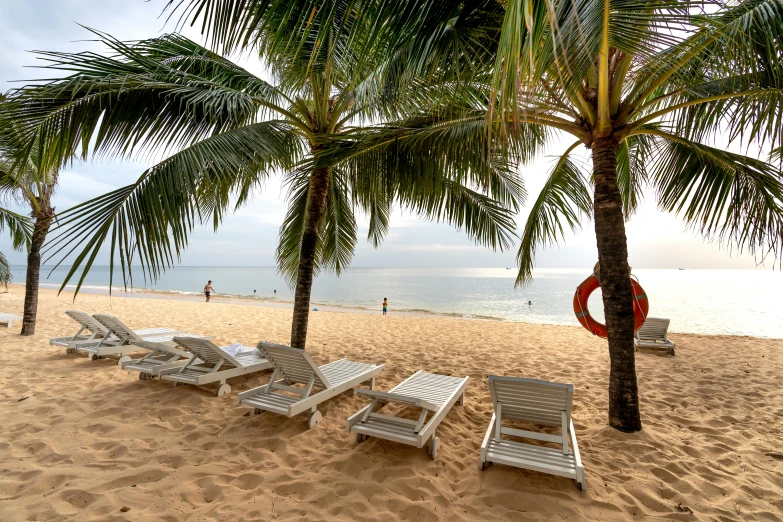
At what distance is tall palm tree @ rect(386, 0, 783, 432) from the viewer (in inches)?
84.6

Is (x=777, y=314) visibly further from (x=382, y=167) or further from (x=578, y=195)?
(x=382, y=167)

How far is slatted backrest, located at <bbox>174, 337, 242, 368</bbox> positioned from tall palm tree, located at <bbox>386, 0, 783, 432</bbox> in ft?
12.1

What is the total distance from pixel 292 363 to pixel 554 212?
4581mm

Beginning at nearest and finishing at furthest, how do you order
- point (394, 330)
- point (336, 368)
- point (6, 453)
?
1. point (6, 453)
2. point (336, 368)
3. point (394, 330)

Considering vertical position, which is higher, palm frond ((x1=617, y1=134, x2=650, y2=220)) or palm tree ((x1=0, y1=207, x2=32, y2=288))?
palm frond ((x1=617, y1=134, x2=650, y2=220))

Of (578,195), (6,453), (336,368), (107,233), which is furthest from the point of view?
(578,195)

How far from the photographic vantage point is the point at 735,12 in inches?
107

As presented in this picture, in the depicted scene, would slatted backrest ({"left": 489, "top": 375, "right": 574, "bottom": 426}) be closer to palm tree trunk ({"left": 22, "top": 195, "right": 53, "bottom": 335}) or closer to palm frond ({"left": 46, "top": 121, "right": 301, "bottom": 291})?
palm frond ({"left": 46, "top": 121, "right": 301, "bottom": 291})

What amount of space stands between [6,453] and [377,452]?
3015 millimetres

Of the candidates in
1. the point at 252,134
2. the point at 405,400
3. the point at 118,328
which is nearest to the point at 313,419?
the point at 405,400

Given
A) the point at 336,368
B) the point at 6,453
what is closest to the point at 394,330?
the point at 336,368

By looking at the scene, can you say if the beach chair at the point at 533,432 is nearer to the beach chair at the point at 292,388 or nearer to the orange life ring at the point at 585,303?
the beach chair at the point at 292,388

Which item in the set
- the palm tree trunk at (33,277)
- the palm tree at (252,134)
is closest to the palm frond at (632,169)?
the palm tree at (252,134)

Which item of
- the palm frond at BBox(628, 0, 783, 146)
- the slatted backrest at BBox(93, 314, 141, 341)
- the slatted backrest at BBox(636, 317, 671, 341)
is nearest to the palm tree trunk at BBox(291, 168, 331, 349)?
the slatted backrest at BBox(93, 314, 141, 341)
